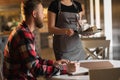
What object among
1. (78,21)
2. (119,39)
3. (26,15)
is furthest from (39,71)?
(119,39)

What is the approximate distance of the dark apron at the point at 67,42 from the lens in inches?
99.8

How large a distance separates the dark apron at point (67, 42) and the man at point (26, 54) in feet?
2.35

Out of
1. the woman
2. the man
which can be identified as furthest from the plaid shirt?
the woman

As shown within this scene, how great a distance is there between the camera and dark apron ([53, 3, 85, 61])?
99.8 inches

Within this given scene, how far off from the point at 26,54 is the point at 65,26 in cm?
98

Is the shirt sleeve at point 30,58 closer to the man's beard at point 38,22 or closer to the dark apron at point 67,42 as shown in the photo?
the man's beard at point 38,22

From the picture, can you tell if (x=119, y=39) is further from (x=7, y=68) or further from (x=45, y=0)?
(x=45, y=0)

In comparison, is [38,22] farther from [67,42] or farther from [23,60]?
[67,42]

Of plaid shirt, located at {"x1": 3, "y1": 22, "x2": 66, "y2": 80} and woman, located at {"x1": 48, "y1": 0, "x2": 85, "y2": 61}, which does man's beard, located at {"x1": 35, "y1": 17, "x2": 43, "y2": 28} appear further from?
woman, located at {"x1": 48, "y1": 0, "x2": 85, "y2": 61}

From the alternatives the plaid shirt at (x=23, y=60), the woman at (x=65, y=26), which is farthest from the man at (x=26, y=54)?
the woman at (x=65, y=26)

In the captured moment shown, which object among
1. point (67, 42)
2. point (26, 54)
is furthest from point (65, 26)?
point (26, 54)

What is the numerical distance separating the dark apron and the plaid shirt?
0.76 metres

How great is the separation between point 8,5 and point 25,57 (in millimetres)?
6471

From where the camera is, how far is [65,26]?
2.59 meters
